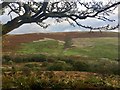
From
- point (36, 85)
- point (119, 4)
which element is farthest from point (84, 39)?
point (119, 4)

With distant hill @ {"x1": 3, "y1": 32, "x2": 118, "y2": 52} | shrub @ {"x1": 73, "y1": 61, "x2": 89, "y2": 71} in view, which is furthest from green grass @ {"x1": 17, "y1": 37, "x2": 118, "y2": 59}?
shrub @ {"x1": 73, "y1": 61, "x2": 89, "y2": 71}

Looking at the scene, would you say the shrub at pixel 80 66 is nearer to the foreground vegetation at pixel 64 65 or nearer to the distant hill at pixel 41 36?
the foreground vegetation at pixel 64 65

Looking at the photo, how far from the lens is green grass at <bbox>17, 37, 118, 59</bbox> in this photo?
33906mm

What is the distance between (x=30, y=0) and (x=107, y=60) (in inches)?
607

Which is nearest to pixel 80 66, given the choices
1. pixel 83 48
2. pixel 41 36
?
pixel 83 48

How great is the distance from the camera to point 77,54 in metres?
34.0

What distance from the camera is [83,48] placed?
1411 inches

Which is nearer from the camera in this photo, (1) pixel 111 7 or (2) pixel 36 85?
(1) pixel 111 7

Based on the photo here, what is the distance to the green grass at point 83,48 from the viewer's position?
33906mm

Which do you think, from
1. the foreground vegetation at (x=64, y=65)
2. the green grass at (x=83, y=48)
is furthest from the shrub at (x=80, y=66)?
the green grass at (x=83, y=48)

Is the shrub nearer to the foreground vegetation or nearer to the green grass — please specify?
the foreground vegetation

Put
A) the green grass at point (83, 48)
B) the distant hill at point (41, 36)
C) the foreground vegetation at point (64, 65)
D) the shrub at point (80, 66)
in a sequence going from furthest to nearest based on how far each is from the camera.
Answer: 1. the distant hill at point (41, 36)
2. the green grass at point (83, 48)
3. the shrub at point (80, 66)
4. the foreground vegetation at point (64, 65)

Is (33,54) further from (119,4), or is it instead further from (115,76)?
(119,4)

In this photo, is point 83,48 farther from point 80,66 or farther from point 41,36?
point 80,66
